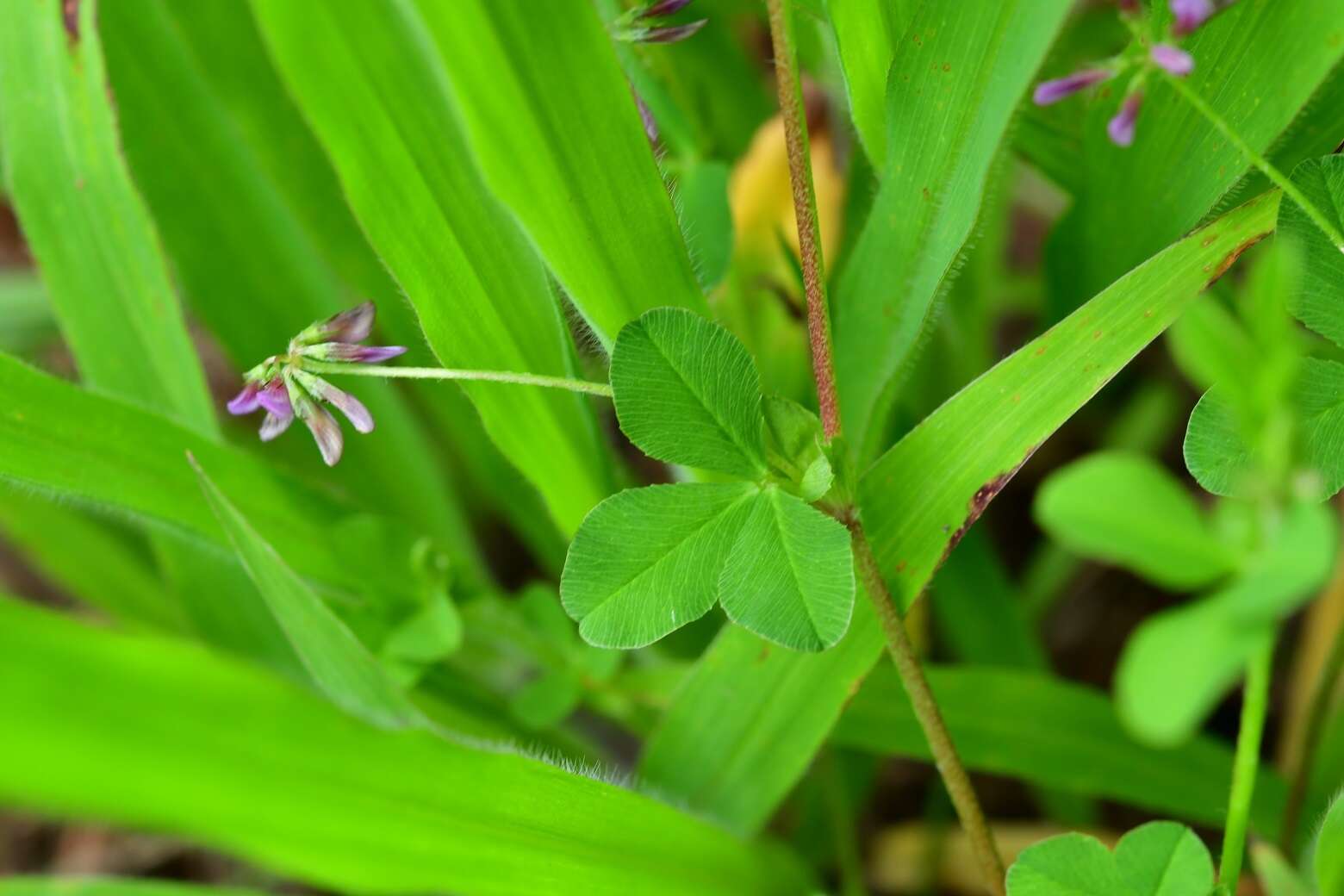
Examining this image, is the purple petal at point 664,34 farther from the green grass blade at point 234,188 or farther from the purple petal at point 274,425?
the green grass blade at point 234,188

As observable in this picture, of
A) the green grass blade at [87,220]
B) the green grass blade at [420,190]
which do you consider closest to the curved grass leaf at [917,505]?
the green grass blade at [420,190]

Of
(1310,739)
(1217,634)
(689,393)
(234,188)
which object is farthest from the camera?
(234,188)

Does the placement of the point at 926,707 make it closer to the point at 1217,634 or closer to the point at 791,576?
the point at 791,576

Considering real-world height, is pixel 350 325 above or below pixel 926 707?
above

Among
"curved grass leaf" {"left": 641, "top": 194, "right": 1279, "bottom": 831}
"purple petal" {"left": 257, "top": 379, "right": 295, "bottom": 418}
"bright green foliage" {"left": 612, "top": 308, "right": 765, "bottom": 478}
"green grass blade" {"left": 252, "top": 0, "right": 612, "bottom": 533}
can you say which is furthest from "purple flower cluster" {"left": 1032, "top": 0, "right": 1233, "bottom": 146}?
"purple petal" {"left": 257, "top": 379, "right": 295, "bottom": 418}

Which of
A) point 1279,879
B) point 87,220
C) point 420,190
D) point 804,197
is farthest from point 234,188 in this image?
point 1279,879

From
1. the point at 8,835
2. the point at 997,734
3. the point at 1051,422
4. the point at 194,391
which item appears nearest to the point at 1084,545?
the point at 1051,422

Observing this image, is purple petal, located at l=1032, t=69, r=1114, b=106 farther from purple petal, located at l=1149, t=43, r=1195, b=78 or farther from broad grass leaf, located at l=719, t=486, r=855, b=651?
broad grass leaf, located at l=719, t=486, r=855, b=651
